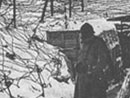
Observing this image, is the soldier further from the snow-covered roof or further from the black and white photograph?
the snow-covered roof

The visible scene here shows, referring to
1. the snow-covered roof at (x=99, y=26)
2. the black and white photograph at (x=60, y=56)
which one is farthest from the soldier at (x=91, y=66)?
the snow-covered roof at (x=99, y=26)

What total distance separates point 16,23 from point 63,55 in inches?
129

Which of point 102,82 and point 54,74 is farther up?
point 102,82

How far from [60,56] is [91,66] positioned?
226 inches

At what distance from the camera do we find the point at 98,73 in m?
8.73

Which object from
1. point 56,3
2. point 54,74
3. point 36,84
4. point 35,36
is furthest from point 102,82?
point 56,3

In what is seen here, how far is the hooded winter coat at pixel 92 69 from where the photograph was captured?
8547mm

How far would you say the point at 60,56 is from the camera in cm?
1421

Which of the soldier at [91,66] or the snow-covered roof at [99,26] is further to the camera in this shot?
the snow-covered roof at [99,26]

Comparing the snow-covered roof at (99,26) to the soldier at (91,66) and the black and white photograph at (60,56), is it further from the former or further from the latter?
the soldier at (91,66)

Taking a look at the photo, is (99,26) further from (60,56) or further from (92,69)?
(60,56)

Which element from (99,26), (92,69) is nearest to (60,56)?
(99,26)

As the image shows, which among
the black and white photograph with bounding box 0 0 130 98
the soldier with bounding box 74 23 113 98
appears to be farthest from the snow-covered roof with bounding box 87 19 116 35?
the soldier with bounding box 74 23 113 98

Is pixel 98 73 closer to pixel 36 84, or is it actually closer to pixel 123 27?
pixel 36 84
